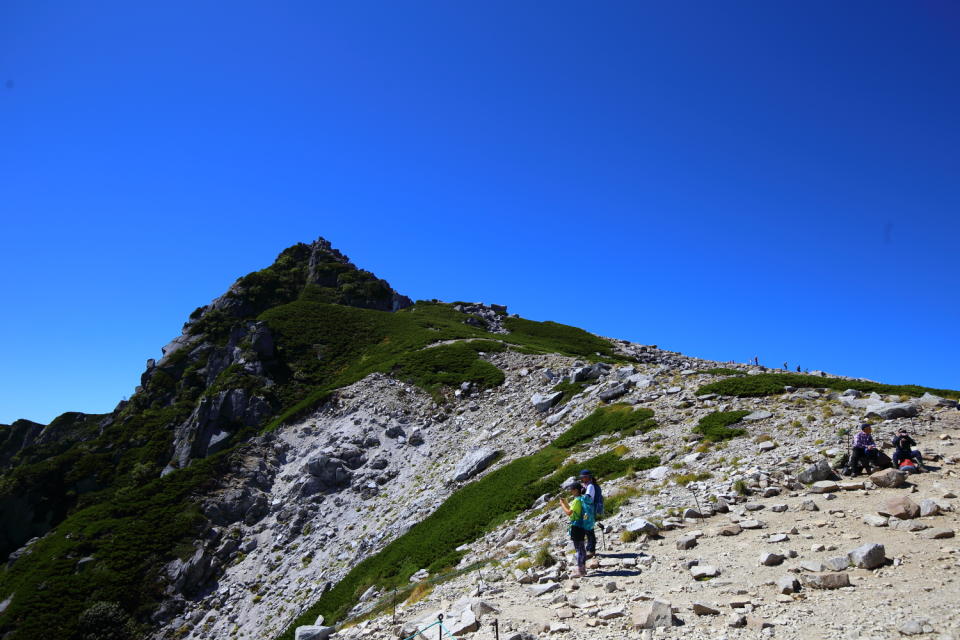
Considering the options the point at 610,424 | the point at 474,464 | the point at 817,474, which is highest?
the point at 610,424

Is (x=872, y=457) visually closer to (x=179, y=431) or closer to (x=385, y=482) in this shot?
(x=385, y=482)

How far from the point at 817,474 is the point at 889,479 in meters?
1.84

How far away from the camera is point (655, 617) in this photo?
893 centimetres

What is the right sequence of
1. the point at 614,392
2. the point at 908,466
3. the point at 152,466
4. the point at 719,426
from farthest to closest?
the point at 152,466 → the point at 614,392 → the point at 719,426 → the point at 908,466

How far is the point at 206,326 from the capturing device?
79938mm

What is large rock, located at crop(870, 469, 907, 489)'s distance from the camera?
14.9 m

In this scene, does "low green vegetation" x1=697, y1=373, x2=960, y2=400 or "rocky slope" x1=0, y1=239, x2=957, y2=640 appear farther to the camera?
"low green vegetation" x1=697, y1=373, x2=960, y2=400

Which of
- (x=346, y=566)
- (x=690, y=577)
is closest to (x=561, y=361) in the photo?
(x=346, y=566)

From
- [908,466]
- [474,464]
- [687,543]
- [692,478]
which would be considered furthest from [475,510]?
[908,466]

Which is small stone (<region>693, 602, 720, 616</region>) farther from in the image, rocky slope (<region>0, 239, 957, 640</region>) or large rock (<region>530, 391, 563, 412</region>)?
large rock (<region>530, 391, 563, 412</region>)

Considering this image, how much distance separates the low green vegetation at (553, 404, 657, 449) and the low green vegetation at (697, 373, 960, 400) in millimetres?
4319

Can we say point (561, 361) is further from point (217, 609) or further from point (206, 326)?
point (206, 326)

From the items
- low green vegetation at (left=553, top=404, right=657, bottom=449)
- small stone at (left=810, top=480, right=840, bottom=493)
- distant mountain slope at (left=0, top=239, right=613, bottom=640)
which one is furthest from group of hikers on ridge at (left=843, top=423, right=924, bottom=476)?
distant mountain slope at (left=0, top=239, right=613, bottom=640)

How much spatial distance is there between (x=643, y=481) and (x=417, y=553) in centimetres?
1155
